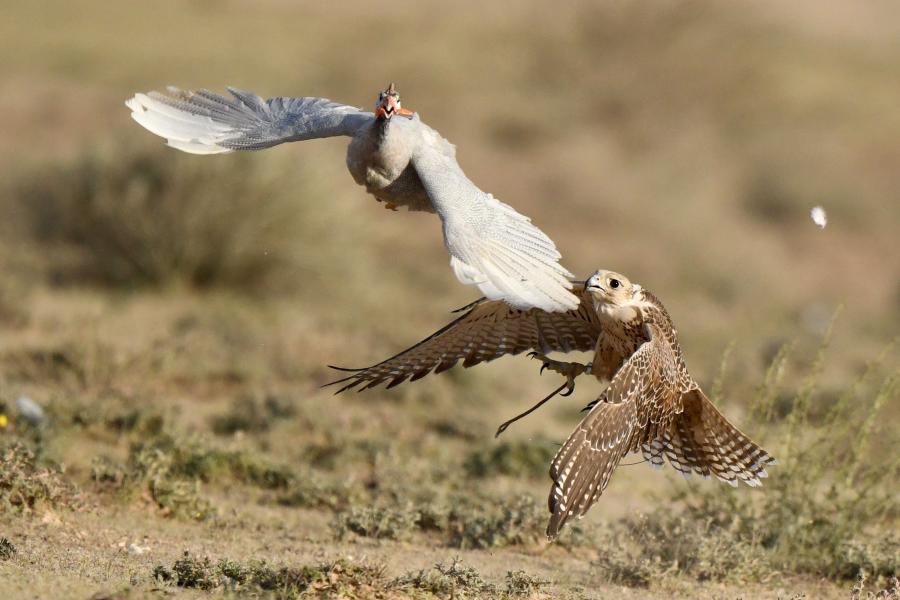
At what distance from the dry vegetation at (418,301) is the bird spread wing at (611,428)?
0.62 m

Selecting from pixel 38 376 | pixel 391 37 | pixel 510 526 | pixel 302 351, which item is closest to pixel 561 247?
pixel 302 351

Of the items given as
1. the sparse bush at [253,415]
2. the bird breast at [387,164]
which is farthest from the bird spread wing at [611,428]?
the sparse bush at [253,415]

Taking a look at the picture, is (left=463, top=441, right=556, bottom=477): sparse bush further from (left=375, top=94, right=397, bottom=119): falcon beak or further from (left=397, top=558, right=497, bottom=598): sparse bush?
(left=375, top=94, right=397, bottom=119): falcon beak

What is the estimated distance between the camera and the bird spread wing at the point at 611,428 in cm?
452

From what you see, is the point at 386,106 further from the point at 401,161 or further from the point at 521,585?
the point at 521,585

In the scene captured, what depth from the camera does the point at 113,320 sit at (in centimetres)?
1093

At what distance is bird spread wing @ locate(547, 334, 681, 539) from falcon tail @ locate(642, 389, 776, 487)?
34cm

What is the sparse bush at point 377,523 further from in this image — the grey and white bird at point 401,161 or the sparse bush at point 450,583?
the grey and white bird at point 401,161

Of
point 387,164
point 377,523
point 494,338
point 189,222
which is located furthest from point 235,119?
point 189,222

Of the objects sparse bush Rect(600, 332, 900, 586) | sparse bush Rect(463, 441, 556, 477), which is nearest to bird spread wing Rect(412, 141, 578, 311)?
sparse bush Rect(600, 332, 900, 586)

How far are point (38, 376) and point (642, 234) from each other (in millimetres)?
11721

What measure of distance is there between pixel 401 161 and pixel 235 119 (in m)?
0.90

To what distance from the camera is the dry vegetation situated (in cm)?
595

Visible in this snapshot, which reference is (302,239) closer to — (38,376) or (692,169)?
(38,376)
